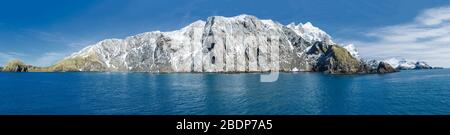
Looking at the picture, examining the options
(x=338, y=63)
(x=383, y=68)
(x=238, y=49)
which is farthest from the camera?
(x=238, y=49)

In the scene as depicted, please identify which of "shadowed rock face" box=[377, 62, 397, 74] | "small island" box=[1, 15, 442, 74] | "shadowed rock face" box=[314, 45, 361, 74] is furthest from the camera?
"small island" box=[1, 15, 442, 74]

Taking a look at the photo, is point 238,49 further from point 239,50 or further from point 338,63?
point 338,63

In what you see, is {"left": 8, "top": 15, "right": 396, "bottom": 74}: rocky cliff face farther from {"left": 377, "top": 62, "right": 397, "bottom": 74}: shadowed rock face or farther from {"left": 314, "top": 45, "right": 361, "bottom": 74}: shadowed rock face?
{"left": 377, "top": 62, "right": 397, "bottom": 74}: shadowed rock face

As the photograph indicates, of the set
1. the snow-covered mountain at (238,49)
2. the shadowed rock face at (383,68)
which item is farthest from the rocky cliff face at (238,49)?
the shadowed rock face at (383,68)

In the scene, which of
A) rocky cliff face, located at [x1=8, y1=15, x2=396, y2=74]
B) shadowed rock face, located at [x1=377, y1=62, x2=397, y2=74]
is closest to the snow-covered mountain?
rocky cliff face, located at [x1=8, y1=15, x2=396, y2=74]

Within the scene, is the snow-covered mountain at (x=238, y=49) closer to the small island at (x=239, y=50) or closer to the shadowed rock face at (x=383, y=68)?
the small island at (x=239, y=50)

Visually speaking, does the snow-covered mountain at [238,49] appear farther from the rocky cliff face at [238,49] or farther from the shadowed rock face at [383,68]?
the shadowed rock face at [383,68]

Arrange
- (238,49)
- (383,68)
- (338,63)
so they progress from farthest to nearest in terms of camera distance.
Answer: (238,49) < (338,63) < (383,68)

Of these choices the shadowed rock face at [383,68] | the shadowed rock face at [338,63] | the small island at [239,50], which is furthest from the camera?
the small island at [239,50]

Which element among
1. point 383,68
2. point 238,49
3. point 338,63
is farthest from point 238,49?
point 383,68

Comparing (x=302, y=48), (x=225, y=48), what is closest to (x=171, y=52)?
(x=225, y=48)

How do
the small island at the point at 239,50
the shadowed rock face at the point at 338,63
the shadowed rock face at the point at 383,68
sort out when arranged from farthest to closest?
the small island at the point at 239,50 → the shadowed rock face at the point at 338,63 → the shadowed rock face at the point at 383,68

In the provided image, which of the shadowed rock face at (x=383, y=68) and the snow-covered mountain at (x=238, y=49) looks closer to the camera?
the shadowed rock face at (x=383, y=68)
